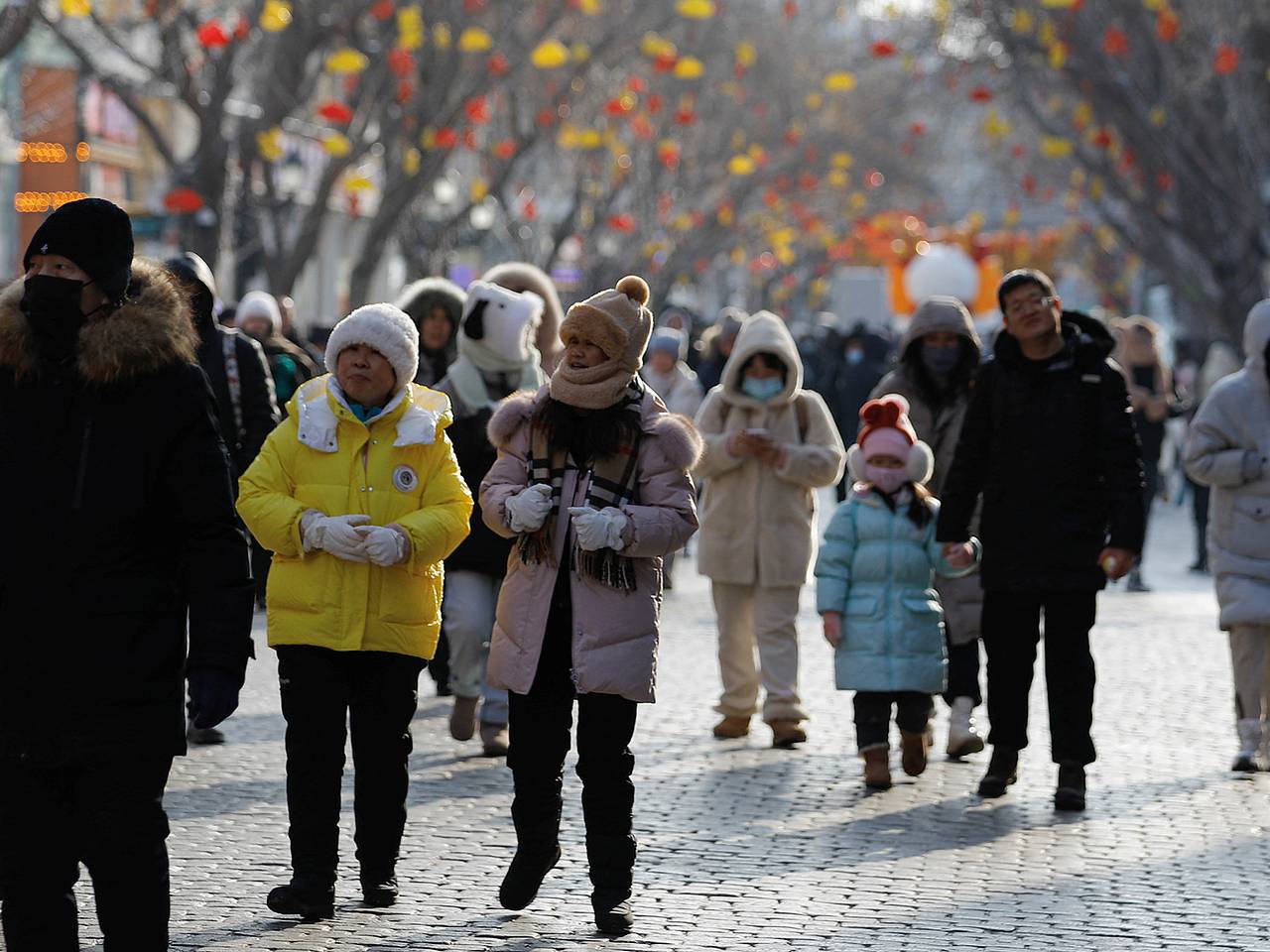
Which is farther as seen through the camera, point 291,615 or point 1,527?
point 291,615

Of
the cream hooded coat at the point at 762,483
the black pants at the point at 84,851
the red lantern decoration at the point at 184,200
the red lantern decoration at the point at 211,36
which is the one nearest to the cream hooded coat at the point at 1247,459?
the cream hooded coat at the point at 762,483

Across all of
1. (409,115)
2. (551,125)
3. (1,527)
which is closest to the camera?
(1,527)

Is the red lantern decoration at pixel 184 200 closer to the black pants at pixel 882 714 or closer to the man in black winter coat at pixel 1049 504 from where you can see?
the black pants at pixel 882 714

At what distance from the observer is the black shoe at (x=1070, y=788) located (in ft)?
29.6

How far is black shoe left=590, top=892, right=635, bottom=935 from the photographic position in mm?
6777

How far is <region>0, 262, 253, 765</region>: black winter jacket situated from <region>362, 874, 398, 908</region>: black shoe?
1999mm

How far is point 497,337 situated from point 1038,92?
79.9ft

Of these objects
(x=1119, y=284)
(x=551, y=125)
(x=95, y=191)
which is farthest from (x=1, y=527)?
(x=1119, y=284)

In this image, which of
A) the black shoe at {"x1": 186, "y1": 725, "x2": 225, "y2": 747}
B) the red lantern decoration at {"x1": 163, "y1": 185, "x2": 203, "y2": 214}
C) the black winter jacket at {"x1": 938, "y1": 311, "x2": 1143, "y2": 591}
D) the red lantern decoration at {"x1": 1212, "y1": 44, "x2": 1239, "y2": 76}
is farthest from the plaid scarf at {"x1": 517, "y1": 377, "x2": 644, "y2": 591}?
the red lantern decoration at {"x1": 1212, "y1": 44, "x2": 1239, "y2": 76}

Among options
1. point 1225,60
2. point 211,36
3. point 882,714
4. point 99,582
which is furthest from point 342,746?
point 1225,60

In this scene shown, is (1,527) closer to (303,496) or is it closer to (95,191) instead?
(303,496)

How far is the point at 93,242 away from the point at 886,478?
4.98 meters

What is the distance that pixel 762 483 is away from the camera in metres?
10.8

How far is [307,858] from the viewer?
684 centimetres
